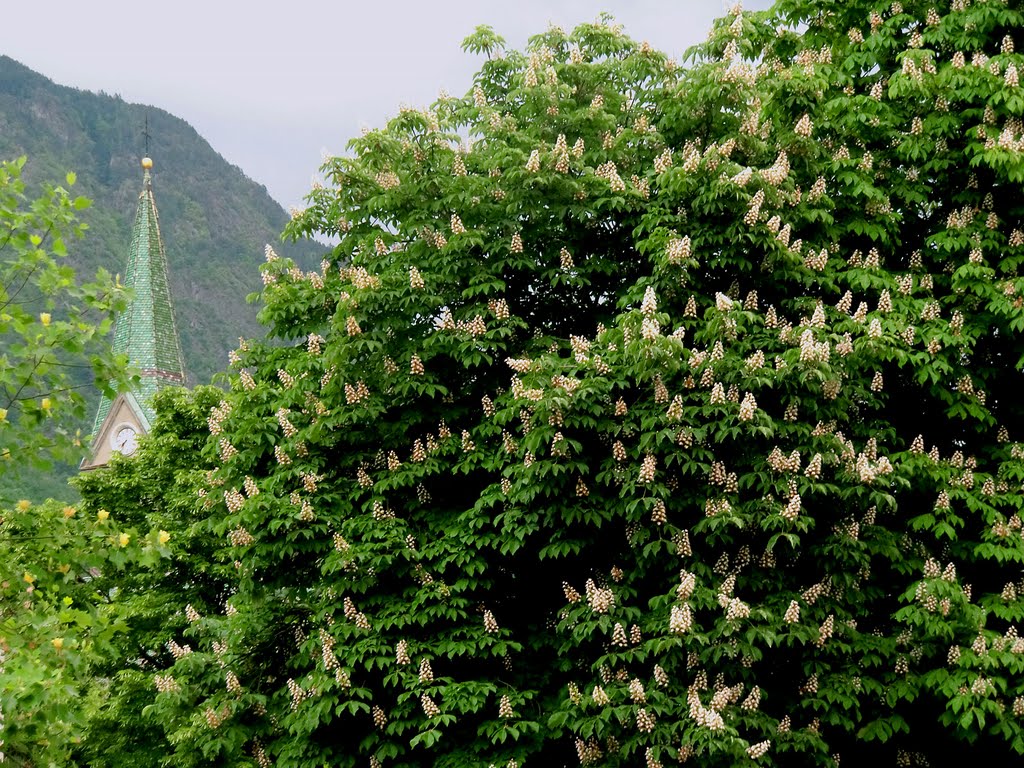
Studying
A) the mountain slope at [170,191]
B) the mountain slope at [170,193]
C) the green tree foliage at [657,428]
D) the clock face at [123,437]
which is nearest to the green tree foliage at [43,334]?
the green tree foliage at [657,428]

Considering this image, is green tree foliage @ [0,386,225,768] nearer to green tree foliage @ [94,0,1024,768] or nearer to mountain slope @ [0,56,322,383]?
green tree foliage @ [94,0,1024,768]

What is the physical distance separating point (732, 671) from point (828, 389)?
3097 mm

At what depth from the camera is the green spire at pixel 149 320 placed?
6372 cm

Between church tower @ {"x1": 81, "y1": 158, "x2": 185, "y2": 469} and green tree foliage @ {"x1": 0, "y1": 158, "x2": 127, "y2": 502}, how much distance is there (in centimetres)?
4971

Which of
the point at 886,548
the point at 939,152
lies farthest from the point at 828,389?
Answer: the point at 939,152

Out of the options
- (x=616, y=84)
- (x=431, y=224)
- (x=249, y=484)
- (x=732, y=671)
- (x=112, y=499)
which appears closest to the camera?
(x=732, y=671)

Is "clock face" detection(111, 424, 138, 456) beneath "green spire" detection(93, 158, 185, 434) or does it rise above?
beneath

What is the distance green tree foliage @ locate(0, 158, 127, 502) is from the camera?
841 centimetres

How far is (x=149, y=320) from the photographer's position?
67.2 m

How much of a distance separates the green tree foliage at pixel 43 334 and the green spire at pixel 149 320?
52.3m

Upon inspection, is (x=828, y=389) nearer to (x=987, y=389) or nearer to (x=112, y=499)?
(x=987, y=389)

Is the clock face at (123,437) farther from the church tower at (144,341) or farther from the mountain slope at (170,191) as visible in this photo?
the mountain slope at (170,191)

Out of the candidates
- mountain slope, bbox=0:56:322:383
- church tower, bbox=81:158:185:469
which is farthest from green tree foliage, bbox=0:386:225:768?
mountain slope, bbox=0:56:322:383

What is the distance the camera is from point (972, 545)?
43.1 ft
